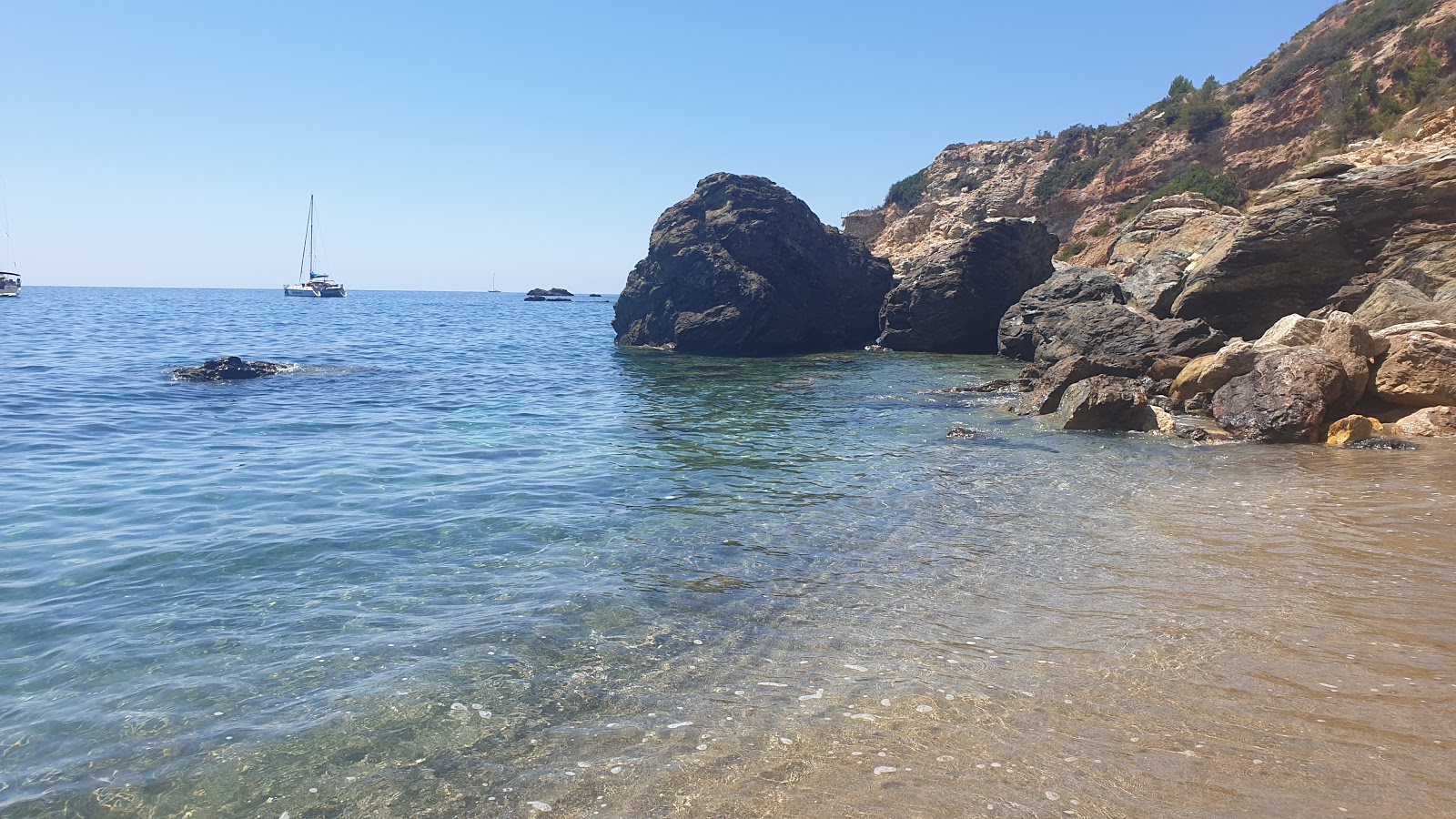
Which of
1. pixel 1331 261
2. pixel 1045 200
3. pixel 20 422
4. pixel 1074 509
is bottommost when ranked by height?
pixel 20 422

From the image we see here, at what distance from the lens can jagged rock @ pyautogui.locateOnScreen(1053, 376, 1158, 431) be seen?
15.3m

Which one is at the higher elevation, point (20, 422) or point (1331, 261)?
point (1331, 261)

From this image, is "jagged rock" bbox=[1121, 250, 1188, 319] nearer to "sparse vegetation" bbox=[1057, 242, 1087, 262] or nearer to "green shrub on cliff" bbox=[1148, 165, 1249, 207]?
"green shrub on cliff" bbox=[1148, 165, 1249, 207]

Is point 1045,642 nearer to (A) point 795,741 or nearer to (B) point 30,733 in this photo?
(A) point 795,741

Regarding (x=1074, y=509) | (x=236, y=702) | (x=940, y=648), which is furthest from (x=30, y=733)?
(x=1074, y=509)

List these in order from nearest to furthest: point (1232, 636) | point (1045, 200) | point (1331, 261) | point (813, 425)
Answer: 1. point (1232, 636)
2. point (813, 425)
3. point (1331, 261)
4. point (1045, 200)

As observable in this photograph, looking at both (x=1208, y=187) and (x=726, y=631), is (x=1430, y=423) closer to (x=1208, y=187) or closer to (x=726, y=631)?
(x=726, y=631)

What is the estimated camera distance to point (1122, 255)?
33188 millimetres

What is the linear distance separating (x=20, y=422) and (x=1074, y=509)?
61.7 feet

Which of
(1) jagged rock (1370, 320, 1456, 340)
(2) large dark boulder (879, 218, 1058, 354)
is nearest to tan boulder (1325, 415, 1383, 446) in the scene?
(1) jagged rock (1370, 320, 1456, 340)

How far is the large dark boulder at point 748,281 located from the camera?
37812 millimetres

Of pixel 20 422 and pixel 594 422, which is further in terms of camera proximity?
pixel 594 422

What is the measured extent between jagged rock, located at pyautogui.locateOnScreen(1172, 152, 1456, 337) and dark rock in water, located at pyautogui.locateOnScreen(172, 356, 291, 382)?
26498mm

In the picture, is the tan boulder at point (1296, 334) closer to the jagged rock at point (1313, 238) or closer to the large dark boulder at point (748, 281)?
the jagged rock at point (1313, 238)
